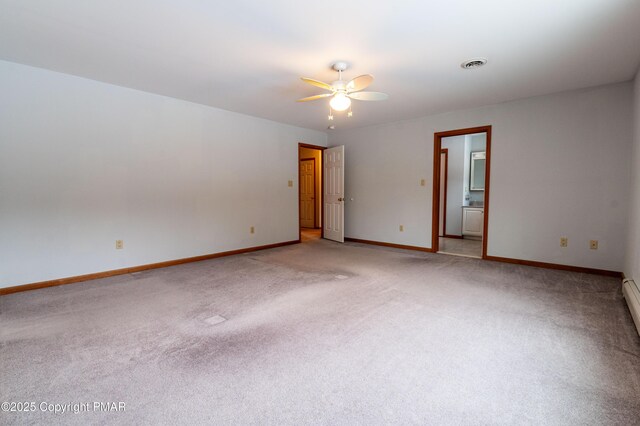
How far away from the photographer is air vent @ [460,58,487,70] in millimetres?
3042

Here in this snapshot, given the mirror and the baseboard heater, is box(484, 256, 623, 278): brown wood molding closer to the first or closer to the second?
the baseboard heater

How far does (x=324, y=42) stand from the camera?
269 cm

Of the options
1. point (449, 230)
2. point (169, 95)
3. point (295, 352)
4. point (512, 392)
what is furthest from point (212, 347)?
point (449, 230)

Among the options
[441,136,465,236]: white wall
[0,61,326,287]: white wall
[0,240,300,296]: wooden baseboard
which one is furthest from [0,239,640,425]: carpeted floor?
[441,136,465,236]: white wall

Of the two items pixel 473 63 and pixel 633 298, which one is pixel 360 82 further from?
pixel 633 298

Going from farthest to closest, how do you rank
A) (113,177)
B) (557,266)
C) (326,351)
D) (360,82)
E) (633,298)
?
1. (557,266)
2. (113,177)
3. (360,82)
4. (633,298)
5. (326,351)

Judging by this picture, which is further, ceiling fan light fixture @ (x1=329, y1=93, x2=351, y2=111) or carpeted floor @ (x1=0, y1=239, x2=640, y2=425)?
ceiling fan light fixture @ (x1=329, y1=93, x2=351, y2=111)

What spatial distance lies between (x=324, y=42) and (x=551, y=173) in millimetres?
3655

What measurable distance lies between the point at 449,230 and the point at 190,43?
648cm

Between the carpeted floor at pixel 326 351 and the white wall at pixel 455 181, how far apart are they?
347 centimetres

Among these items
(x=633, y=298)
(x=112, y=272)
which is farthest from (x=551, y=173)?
(x=112, y=272)

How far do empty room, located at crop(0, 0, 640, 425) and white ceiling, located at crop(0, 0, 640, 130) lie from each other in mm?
28

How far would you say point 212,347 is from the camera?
2143mm

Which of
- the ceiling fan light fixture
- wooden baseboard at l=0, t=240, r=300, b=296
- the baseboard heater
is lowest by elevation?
wooden baseboard at l=0, t=240, r=300, b=296
